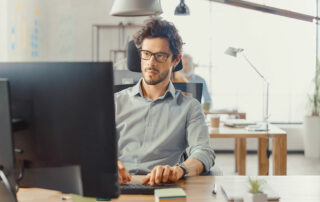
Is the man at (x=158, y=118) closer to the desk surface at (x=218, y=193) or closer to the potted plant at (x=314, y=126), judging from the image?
the desk surface at (x=218, y=193)

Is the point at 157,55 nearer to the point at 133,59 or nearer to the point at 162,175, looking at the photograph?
the point at 133,59

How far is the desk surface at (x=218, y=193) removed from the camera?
153cm

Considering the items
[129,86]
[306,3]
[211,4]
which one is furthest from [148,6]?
[306,3]

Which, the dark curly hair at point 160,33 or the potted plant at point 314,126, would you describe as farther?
the potted plant at point 314,126

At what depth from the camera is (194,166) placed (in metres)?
1.89

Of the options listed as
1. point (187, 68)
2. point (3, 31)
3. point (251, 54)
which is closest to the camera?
point (187, 68)

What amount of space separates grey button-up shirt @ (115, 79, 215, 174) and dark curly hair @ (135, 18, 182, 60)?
208 mm

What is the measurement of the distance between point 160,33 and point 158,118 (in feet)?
1.30

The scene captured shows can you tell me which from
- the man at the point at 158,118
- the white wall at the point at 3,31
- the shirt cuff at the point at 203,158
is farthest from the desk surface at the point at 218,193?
the white wall at the point at 3,31

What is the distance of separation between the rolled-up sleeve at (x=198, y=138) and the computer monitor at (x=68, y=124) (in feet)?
2.74

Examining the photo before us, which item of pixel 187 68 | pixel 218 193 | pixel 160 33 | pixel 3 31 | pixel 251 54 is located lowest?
pixel 218 193

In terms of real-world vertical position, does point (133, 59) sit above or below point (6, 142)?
above

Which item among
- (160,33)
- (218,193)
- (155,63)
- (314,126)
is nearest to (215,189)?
(218,193)

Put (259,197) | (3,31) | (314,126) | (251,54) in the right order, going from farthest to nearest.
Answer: (251,54)
(314,126)
(3,31)
(259,197)
